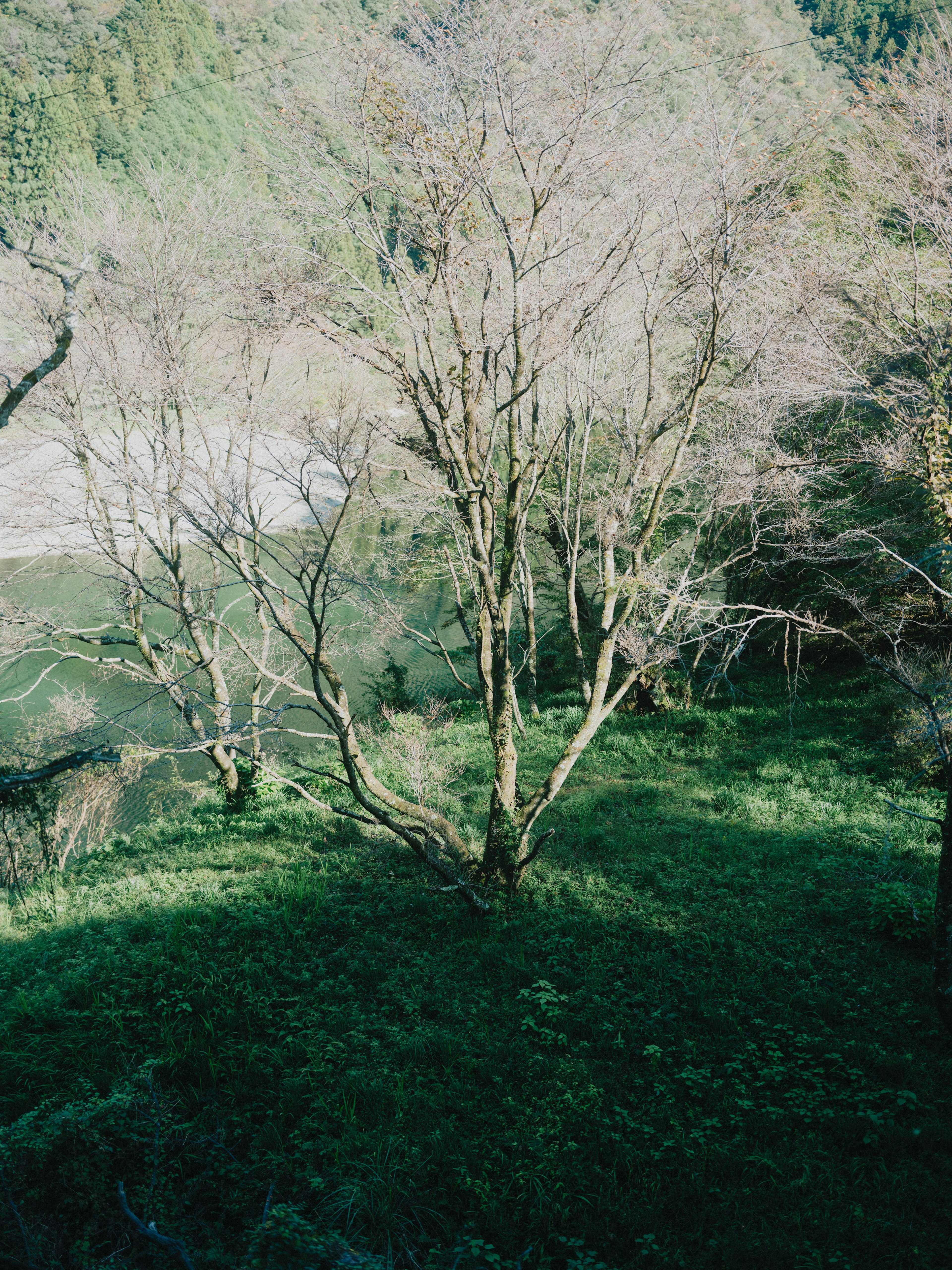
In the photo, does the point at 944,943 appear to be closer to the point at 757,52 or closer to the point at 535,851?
the point at 535,851

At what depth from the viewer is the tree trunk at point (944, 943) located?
4.88 metres

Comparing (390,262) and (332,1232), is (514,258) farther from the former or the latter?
(332,1232)

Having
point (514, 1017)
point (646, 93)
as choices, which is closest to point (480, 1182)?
point (514, 1017)

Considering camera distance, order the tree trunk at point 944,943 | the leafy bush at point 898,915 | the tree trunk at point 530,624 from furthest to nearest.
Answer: the tree trunk at point 530,624, the leafy bush at point 898,915, the tree trunk at point 944,943

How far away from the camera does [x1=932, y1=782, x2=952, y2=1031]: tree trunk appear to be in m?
4.88

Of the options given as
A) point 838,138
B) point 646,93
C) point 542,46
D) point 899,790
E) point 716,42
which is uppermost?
point 838,138

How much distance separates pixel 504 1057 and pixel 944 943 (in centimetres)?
308

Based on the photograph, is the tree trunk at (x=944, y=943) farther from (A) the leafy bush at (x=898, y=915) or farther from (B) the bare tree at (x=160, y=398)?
(B) the bare tree at (x=160, y=398)

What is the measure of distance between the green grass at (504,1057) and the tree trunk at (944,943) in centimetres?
23

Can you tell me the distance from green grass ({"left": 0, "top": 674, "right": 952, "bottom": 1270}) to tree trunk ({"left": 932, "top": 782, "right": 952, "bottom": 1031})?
0.74 ft

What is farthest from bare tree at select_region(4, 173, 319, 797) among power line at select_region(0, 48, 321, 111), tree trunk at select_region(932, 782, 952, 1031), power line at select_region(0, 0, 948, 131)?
power line at select_region(0, 48, 321, 111)

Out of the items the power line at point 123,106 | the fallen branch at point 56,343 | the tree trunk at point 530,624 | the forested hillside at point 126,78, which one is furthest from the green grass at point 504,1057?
the power line at point 123,106

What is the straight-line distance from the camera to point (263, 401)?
38.6ft

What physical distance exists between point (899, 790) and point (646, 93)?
8625mm
